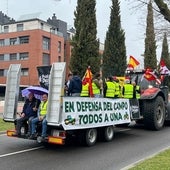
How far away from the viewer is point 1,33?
76.4 meters

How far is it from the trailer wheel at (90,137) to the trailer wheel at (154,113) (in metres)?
3.64

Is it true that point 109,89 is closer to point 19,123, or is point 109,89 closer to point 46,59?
point 19,123

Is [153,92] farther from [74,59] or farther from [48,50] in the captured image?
[48,50]

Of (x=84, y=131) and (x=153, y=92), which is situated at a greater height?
(x=153, y=92)

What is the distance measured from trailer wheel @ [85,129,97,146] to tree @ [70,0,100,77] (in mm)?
23951

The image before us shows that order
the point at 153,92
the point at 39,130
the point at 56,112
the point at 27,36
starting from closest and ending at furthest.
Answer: the point at 56,112 → the point at 39,130 → the point at 153,92 → the point at 27,36

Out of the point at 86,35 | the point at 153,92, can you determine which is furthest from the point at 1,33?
the point at 153,92

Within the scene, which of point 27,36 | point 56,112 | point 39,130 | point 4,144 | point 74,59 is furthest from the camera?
point 27,36

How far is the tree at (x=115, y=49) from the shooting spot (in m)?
43.1

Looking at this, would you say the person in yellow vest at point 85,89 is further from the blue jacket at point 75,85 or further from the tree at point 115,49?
the tree at point 115,49

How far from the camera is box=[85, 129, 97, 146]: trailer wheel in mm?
11016

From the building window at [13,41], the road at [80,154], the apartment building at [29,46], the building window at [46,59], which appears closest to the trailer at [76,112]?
the road at [80,154]

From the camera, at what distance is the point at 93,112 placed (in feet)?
36.0

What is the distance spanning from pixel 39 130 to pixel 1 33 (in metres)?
68.5
